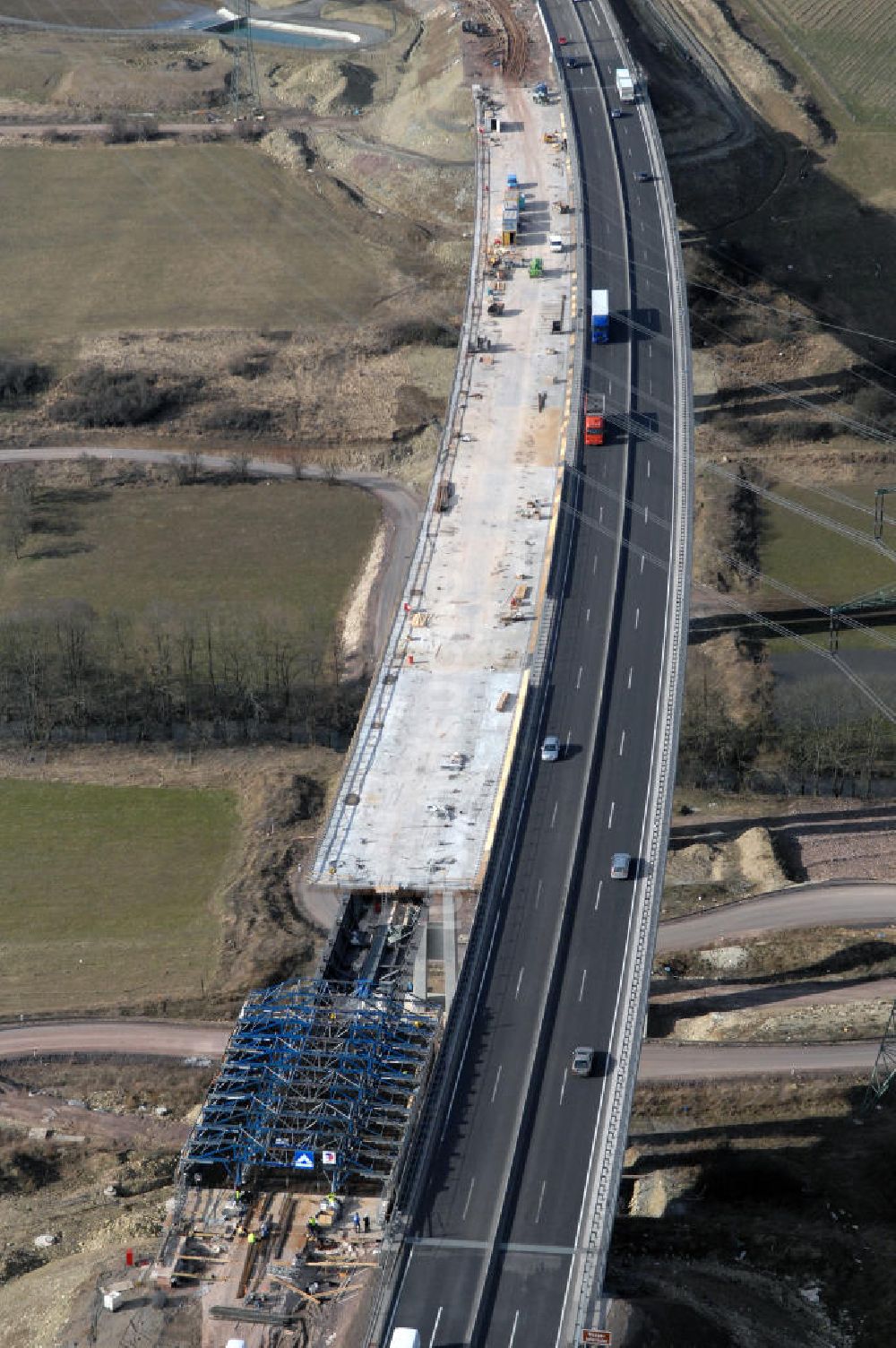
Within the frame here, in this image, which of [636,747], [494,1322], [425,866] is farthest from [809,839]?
[494,1322]

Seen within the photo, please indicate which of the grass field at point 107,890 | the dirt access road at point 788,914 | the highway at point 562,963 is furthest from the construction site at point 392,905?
the dirt access road at point 788,914

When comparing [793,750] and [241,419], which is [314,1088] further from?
[241,419]

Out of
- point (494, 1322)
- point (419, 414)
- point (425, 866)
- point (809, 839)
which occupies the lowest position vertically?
point (494, 1322)

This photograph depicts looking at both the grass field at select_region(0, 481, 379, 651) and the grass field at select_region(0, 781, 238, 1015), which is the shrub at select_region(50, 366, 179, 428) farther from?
the grass field at select_region(0, 781, 238, 1015)

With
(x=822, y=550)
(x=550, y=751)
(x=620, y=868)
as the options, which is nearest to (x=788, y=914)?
(x=550, y=751)

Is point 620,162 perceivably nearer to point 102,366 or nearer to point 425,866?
point 102,366

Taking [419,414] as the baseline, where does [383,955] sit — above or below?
below

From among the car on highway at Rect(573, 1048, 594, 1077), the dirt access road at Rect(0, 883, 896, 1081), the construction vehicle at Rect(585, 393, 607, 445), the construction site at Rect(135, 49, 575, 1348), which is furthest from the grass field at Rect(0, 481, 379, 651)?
the car on highway at Rect(573, 1048, 594, 1077)
